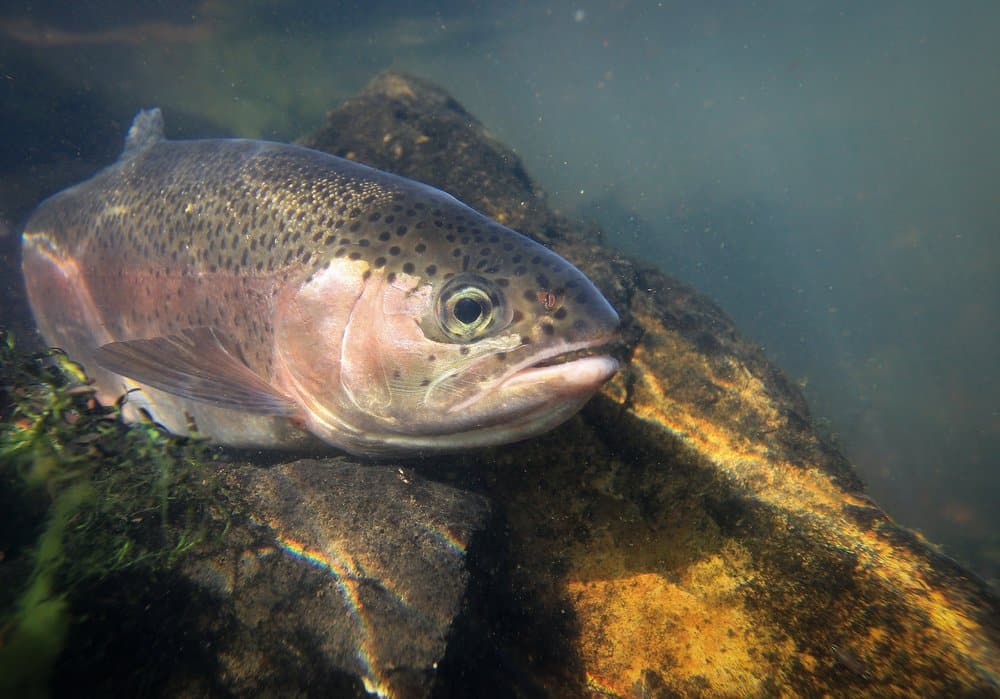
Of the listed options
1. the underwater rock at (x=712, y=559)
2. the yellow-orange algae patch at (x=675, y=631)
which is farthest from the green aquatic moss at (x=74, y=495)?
the yellow-orange algae patch at (x=675, y=631)

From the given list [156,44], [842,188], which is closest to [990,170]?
[842,188]

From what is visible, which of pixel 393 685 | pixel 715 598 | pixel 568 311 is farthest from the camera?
pixel 715 598

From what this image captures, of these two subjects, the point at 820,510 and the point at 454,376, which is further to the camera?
the point at 820,510

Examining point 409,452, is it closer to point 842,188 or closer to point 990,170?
point 842,188

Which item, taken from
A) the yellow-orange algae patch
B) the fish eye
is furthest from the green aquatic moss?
the yellow-orange algae patch

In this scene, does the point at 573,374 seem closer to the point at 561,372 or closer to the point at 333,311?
the point at 561,372

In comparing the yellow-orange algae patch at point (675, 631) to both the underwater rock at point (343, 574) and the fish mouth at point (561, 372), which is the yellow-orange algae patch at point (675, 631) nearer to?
the underwater rock at point (343, 574)
